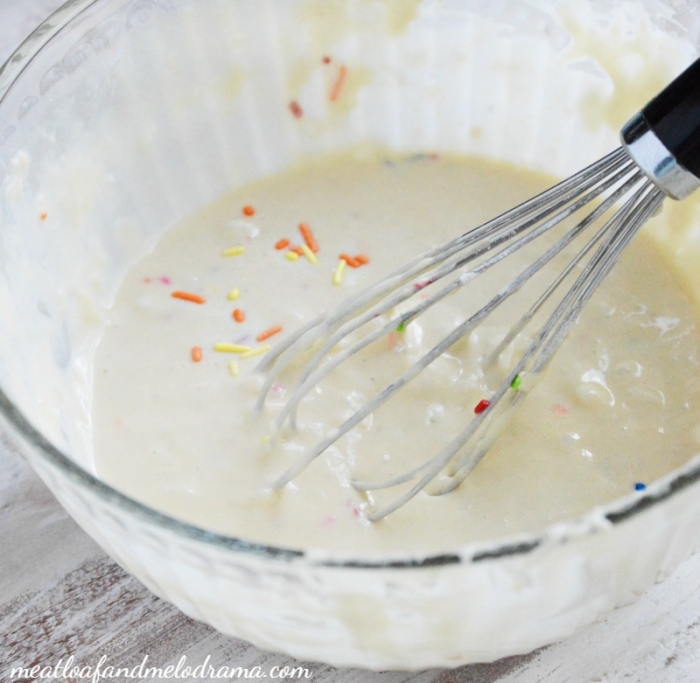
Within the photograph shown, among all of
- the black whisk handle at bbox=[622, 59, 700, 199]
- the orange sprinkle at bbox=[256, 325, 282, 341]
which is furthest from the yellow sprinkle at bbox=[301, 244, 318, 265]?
the black whisk handle at bbox=[622, 59, 700, 199]

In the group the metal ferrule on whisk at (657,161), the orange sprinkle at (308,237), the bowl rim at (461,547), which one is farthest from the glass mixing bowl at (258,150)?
the metal ferrule on whisk at (657,161)

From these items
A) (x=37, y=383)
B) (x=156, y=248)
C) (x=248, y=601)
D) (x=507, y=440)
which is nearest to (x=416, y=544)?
(x=507, y=440)

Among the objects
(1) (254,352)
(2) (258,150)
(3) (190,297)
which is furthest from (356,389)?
(2) (258,150)

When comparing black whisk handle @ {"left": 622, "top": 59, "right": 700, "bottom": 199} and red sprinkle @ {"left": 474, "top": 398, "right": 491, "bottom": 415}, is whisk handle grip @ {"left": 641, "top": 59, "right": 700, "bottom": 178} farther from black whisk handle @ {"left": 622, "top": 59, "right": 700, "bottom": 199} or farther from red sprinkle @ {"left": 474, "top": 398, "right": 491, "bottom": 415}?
red sprinkle @ {"left": 474, "top": 398, "right": 491, "bottom": 415}

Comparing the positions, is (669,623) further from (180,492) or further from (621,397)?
(180,492)

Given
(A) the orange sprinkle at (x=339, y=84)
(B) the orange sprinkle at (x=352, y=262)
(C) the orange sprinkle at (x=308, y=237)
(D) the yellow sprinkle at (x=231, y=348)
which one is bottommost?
(B) the orange sprinkle at (x=352, y=262)

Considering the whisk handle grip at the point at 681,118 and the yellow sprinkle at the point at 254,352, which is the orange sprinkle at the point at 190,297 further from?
the whisk handle grip at the point at 681,118

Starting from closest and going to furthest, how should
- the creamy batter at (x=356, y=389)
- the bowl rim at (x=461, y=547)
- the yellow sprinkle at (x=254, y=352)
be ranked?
the bowl rim at (x=461, y=547) → the creamy batter at (x=356, y=389) → the yellow sprinkle at (x=254, y=352)

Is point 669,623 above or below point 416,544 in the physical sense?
below
